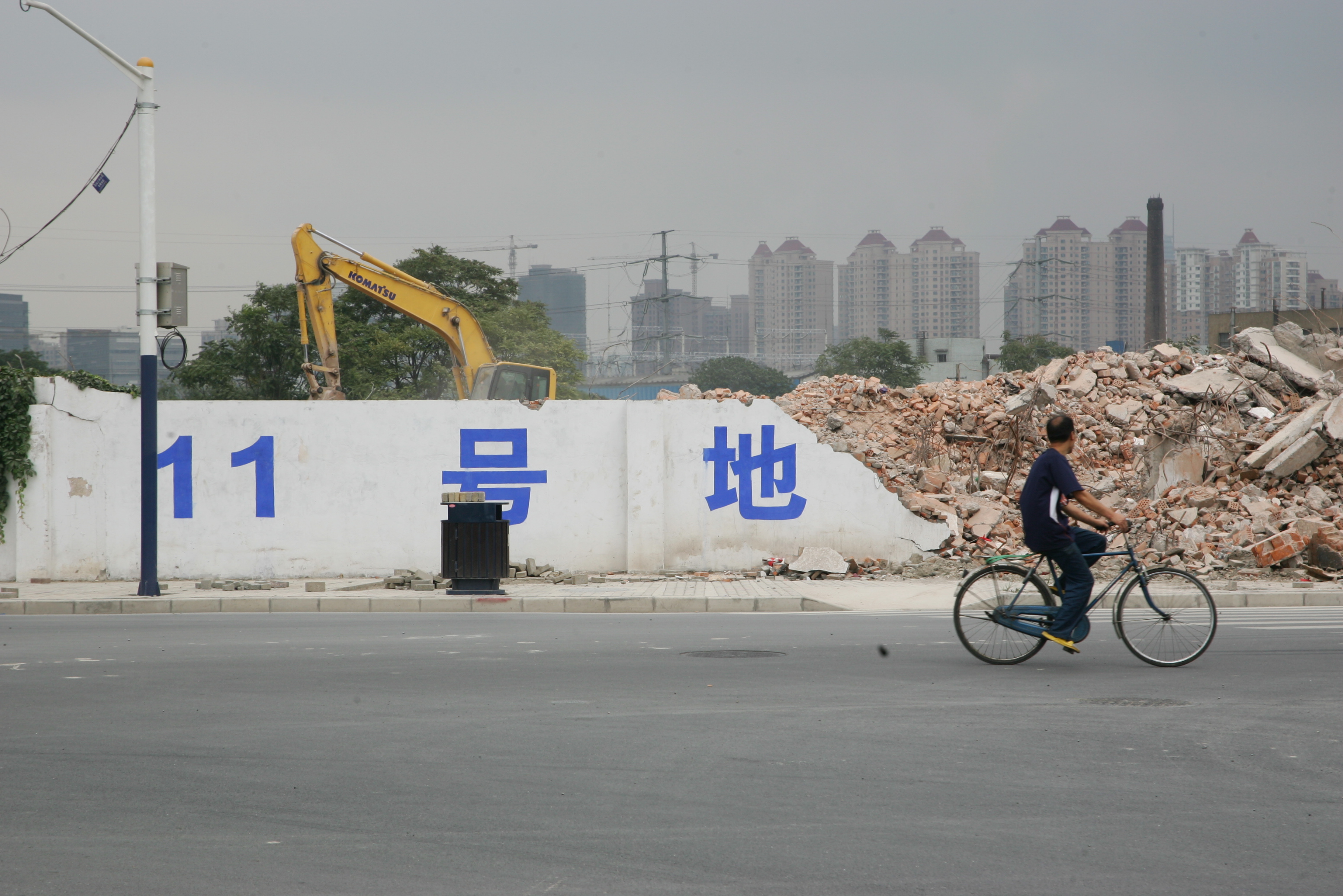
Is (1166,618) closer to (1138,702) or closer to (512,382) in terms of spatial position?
(1138,702)

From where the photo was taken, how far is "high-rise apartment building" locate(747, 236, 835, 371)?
182m

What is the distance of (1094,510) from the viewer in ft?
29.9

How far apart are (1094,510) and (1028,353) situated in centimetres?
7779

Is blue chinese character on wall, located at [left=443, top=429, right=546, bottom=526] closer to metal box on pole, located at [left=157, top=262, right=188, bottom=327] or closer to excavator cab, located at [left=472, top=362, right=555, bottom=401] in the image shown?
metal box on pole, located at [left=157, top=262, right=188, bottom=327]

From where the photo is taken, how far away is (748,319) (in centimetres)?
19850

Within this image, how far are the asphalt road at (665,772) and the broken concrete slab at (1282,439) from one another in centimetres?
931

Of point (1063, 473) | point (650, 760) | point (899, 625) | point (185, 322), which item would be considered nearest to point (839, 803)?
point (650, 760)

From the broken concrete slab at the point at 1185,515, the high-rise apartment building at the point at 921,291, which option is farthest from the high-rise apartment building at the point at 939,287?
the broken concrete slab at the point at 1185,515

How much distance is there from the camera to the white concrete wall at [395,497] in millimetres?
16984

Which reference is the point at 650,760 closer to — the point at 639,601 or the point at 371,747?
the point at 371,747

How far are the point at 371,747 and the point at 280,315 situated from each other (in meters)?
49.8

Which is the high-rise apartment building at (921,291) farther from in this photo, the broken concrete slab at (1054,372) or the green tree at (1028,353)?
the broken concrete slab at (1054,372)

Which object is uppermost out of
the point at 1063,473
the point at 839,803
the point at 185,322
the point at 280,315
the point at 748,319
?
the point at 748,319

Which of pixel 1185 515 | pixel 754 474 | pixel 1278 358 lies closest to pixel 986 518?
pixel 1185 515
